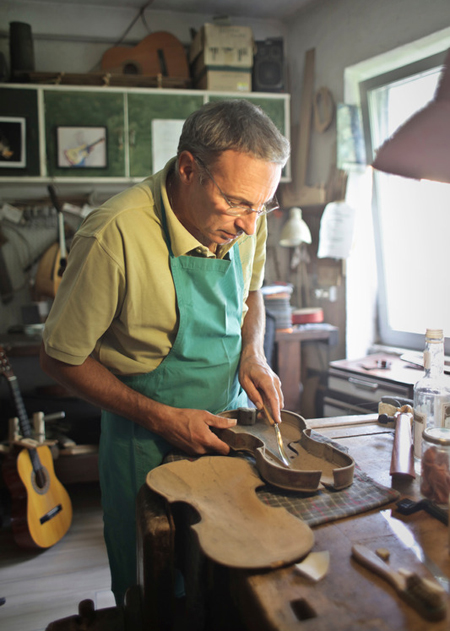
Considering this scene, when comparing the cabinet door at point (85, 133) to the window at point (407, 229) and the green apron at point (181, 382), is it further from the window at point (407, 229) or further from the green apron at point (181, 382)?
the green apron at point (181, 382)

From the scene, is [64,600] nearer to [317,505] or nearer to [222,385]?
[222,385]

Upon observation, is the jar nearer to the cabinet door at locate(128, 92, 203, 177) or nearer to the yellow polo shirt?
the yellow polo shirt

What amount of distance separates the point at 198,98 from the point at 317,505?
10.1ft

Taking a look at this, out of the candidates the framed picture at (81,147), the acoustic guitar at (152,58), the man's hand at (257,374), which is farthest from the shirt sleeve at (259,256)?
the acoustic guitar at (152,58)

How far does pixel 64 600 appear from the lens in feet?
7.13

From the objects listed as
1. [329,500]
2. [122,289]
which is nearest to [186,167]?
[122,289]

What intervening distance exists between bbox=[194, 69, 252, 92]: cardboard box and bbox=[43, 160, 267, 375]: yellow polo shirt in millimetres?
2324

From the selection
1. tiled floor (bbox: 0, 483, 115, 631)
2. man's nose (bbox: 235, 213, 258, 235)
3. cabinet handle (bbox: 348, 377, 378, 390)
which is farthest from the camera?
cabinet handle (bbox: 348, 377, 378, 390)

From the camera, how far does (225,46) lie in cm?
334

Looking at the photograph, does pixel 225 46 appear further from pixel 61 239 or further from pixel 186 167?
pixel 186 167

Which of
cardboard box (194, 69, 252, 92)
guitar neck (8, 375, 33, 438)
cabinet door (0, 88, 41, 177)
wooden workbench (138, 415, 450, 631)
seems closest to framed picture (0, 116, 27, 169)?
cabinet door (0, 88, 41, 177)

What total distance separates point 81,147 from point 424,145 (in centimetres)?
300

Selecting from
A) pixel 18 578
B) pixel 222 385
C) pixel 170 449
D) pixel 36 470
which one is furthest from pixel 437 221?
pixel 18 578

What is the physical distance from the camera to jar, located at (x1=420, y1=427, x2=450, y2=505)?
3.13 feet
